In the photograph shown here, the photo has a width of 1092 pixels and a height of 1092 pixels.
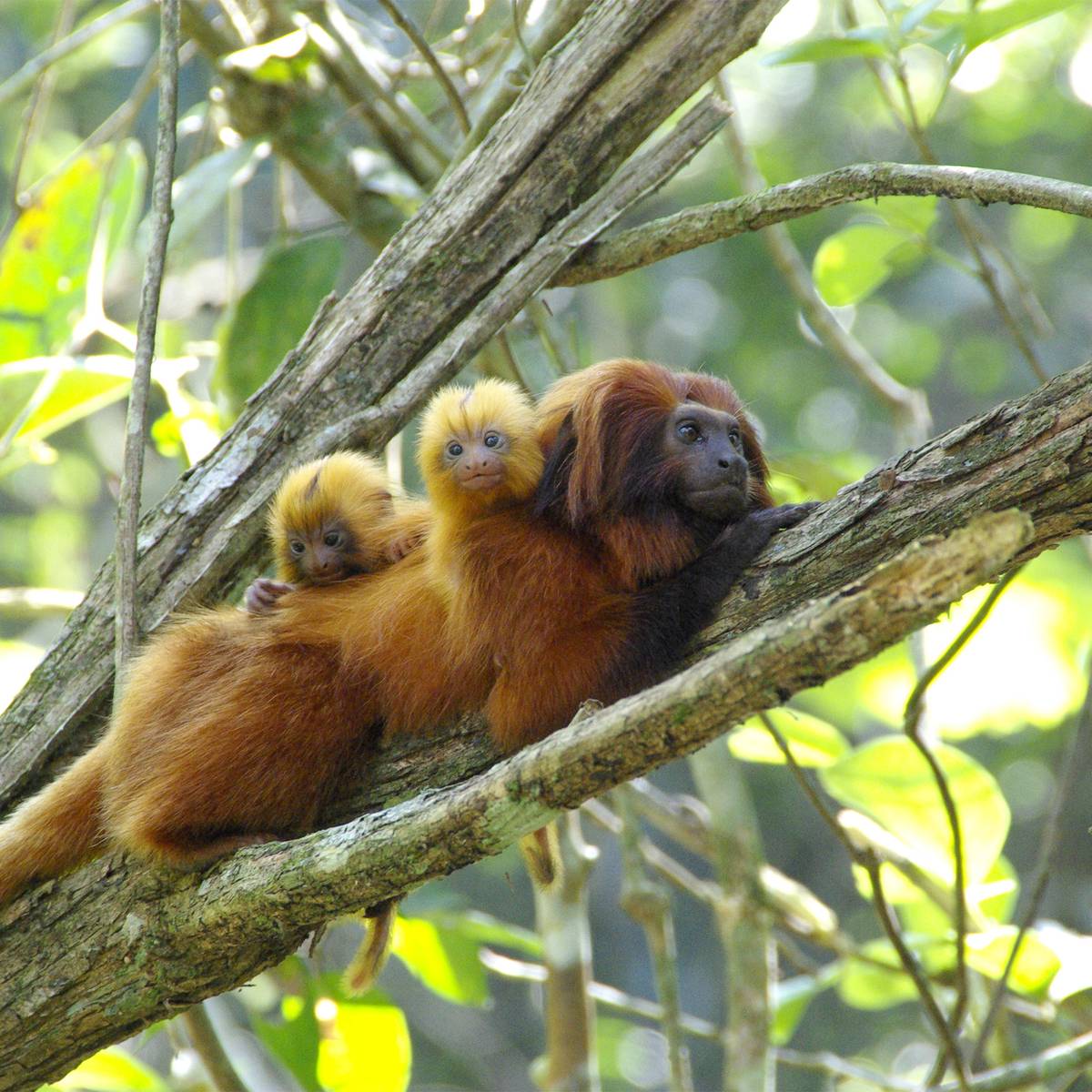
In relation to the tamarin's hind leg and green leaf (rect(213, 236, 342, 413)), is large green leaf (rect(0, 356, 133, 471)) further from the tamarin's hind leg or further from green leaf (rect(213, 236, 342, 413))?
the tamarin's hind leg

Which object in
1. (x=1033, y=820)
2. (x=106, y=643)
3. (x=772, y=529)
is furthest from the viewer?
(x=1033, y=820)

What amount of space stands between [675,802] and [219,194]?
2.74 m

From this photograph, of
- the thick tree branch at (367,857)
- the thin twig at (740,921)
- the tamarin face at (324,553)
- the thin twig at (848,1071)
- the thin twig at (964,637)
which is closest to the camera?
the thick tree branch at (367,857)

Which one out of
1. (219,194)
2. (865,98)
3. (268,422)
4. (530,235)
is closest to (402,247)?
(530,235)

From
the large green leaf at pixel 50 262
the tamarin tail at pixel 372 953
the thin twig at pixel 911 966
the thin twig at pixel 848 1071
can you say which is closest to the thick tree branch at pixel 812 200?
the thin twig at pixel 911 966

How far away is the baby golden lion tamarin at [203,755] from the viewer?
308 cm

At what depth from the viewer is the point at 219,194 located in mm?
4109

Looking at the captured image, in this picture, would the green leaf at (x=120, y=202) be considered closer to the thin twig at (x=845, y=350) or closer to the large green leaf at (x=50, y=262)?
the large green leaf at (x=50, y=262)

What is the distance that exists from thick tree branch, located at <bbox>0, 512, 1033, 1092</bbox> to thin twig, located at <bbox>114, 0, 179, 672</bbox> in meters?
0.64

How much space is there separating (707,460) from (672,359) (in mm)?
10201

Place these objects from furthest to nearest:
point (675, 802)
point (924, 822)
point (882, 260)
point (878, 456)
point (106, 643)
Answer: point (878, 456), point (675, 802), point (882, 260), point (924, 822), point (106, 643)

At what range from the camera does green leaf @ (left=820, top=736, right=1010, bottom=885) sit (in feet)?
11.8

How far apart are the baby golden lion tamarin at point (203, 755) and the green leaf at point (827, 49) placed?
1.71 meters

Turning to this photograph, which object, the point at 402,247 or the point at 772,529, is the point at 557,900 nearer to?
the point at 772,529
